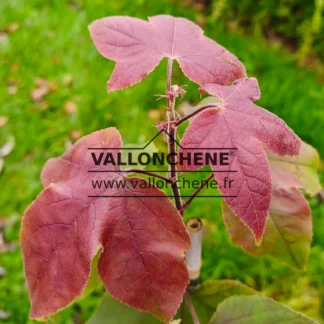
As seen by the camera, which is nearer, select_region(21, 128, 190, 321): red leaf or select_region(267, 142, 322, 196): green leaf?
select_region(21, 128, 190, 321): red leaf

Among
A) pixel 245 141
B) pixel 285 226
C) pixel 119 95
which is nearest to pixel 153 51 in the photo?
pixel 245 141

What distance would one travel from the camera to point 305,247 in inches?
43.0

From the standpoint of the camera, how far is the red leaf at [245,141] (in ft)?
2.25

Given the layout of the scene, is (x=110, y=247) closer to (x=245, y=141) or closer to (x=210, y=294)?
(x=245, y=141)

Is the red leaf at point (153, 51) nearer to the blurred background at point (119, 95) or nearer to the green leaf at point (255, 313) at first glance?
the green leaf at point (255, 313)

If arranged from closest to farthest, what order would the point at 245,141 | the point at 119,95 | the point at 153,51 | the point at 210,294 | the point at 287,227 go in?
the point at 245,141 < the point at 153,51 < the point at 287,227 < the point at 210,294 < the point at 119,95

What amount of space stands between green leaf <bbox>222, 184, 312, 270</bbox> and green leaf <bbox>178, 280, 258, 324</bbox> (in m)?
0.13

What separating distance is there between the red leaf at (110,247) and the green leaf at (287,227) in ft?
1.11

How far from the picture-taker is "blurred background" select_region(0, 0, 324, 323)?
184 centimetres

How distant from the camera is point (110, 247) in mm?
800

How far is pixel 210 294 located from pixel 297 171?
444 millimetres

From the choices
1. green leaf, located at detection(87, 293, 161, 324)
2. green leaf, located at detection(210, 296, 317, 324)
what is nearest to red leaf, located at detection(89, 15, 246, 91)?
green leaf, located at detection(210, 296, 317, 324)

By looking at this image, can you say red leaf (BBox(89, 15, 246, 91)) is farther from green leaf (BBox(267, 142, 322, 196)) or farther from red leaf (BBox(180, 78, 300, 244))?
green leaf (BBox(267, 142, 322, 196))

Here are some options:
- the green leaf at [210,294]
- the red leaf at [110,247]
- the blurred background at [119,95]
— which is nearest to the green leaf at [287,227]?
the green leaf at [210,294]
